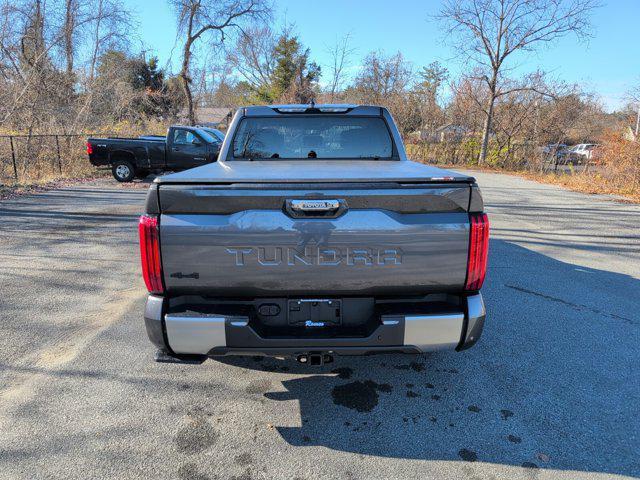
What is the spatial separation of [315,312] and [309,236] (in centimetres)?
48

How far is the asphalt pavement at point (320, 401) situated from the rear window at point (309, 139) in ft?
6.58

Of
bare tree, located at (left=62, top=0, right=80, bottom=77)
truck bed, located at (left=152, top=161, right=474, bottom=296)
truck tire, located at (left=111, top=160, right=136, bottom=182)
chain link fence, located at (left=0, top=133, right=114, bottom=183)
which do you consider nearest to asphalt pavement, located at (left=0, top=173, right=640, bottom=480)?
truck bed, located at (left=152, top=161, right=474, bottom=296)

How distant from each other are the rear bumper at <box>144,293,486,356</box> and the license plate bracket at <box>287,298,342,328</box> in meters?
0.12

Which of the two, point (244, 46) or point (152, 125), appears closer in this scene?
point (152, 125)

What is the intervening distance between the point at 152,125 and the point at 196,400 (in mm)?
26725

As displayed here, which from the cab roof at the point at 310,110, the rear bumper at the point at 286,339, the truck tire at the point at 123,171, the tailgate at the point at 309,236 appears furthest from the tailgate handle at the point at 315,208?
the truck tire at the point at 123,171

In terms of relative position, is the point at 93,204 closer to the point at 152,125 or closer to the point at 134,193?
the point at 134,193

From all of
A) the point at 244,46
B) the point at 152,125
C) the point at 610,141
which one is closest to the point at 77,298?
the point at 610,141

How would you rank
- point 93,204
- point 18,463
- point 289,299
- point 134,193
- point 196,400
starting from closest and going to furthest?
point 18,463, point 289,299, point 196,400, point 93,204, point 134,193

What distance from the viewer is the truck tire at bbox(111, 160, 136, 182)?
14508 millimetres

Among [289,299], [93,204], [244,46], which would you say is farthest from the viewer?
[244,46]

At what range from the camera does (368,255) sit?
2375 mm

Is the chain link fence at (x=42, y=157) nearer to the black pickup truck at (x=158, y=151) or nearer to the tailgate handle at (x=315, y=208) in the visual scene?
the black pickup truck at (x=158, y=151)

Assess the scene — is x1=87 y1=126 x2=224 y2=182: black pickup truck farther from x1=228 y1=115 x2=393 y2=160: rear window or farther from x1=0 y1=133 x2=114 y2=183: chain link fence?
x1=228 y1=115 x2=393 y2=160: rear window
